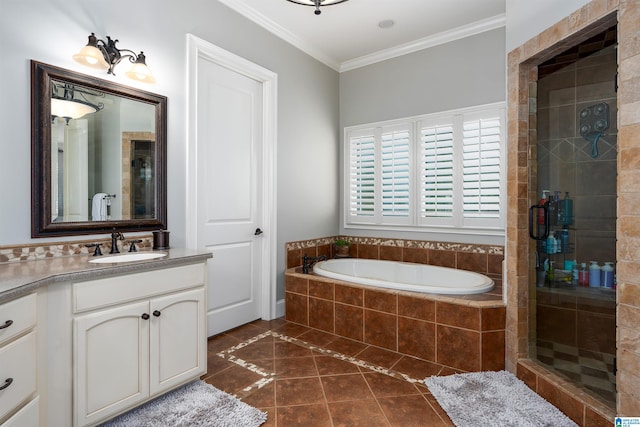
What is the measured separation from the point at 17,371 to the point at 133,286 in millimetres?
535

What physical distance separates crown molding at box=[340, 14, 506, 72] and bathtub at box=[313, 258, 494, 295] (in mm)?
2274

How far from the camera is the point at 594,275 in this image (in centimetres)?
203

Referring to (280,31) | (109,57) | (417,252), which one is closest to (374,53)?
(280,31)

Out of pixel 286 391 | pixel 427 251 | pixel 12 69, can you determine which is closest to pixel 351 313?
pixel 286 391

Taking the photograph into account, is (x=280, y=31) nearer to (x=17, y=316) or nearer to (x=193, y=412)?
(x=17, y=316)

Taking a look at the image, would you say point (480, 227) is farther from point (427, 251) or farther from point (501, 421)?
point (501, 421)

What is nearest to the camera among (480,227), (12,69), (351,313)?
(12,69)

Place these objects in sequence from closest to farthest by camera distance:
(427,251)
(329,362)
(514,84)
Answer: (514,84) → (329,362) → (427,251)

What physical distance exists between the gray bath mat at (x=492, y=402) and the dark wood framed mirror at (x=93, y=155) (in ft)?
7.11

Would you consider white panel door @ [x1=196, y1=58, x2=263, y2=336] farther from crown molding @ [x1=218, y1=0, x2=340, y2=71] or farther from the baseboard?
crown molding @ [x1=218, y1=0, x2=340, y2=71]

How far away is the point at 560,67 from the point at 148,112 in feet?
8.81

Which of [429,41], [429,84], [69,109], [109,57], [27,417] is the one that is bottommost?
[27,417]

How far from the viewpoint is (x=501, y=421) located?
5.74 ft

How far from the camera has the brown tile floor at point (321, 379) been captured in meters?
1.83
